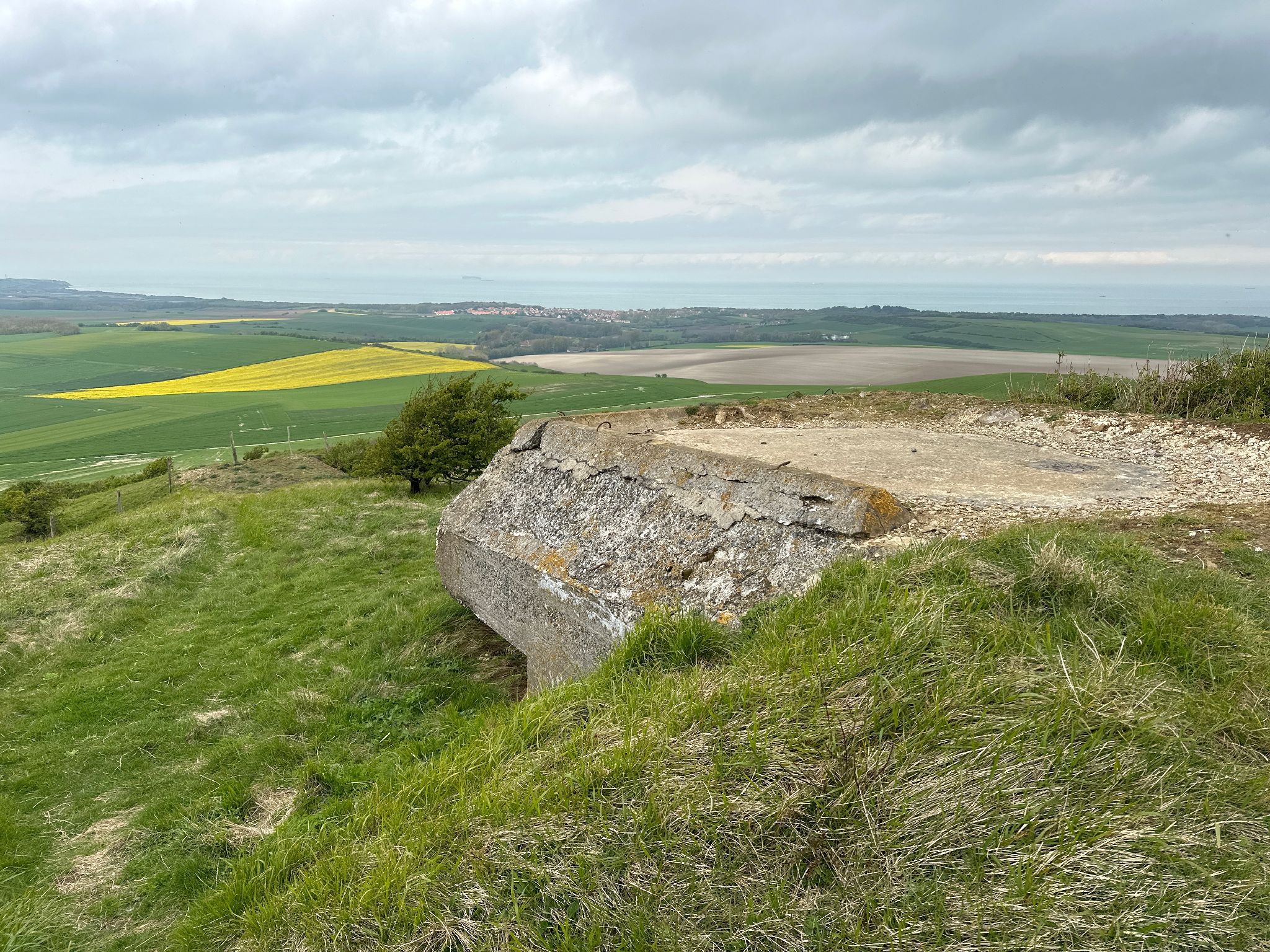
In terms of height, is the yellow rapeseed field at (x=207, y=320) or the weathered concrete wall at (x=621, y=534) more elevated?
the yellow rapeseed field at (x=207, y=320)

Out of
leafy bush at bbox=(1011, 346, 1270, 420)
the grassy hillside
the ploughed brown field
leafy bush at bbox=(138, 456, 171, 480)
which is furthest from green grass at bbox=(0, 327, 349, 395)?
leafy bush at bbox=(1011, 346, 1270, 420)

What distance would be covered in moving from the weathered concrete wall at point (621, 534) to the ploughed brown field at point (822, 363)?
3775cm

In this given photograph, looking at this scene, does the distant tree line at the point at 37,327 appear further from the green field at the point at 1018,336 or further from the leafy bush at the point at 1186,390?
the leafy bush at the point at 1186,390

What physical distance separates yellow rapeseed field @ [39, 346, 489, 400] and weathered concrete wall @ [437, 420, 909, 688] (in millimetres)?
74847

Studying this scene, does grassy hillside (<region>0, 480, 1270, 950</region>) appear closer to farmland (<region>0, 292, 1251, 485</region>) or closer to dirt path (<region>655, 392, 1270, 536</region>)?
dirt path (<region>655, 392, 1270, 536</region>)

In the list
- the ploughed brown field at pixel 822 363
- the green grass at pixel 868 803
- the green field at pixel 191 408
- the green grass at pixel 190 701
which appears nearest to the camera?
the green grass at pixel 868 803

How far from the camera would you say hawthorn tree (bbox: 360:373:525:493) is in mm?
21656

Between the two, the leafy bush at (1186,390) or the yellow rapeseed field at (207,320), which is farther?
the yellow rapeseed field at (207,320)

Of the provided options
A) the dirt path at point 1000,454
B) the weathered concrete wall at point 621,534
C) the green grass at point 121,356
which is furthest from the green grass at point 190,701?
the green grass at point 121,356

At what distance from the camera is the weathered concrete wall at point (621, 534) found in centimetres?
473

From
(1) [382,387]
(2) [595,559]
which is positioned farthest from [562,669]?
(1) [382,387]

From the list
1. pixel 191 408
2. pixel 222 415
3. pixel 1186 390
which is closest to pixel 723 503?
pixel 1186 390

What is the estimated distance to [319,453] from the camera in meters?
37.1

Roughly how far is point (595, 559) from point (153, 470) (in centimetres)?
3950
